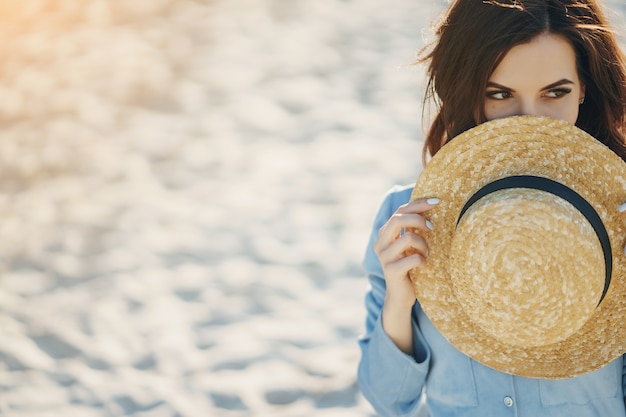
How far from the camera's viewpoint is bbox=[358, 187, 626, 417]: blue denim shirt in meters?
2.01

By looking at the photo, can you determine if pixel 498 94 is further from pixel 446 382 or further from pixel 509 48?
pixel 446 382

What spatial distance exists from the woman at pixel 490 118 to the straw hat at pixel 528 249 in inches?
2.8

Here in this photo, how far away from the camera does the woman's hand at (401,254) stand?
76.2 inches

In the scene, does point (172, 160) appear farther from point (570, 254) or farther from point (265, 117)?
point (570, 254)

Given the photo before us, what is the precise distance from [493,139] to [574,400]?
0.57 m

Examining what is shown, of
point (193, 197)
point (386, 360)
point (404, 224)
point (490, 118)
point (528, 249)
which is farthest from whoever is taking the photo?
point (193, 197)

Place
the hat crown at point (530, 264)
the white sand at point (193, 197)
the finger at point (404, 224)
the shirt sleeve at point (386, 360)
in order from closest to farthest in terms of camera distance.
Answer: the hat crown at point (530, 264), the finger at point (404, 224), the shirt sleeve at point (386, 360), the white sand at point (193, 197)

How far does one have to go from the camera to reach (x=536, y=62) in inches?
76.4

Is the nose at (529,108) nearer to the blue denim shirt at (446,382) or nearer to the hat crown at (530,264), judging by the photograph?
the hat crown at (530,264)

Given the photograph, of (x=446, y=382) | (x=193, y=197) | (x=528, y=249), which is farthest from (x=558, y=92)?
(x=193, y=197)

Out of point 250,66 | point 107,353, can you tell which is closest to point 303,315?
point 107,353

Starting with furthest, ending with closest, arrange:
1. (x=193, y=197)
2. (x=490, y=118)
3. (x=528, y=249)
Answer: (x=193, y=197) → (x=490, y=118) → (x=528, y=249)

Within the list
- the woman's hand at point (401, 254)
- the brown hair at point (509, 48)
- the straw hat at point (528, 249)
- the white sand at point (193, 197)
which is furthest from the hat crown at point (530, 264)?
the white sand at point (193, 197)

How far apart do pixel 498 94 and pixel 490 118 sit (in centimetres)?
5
